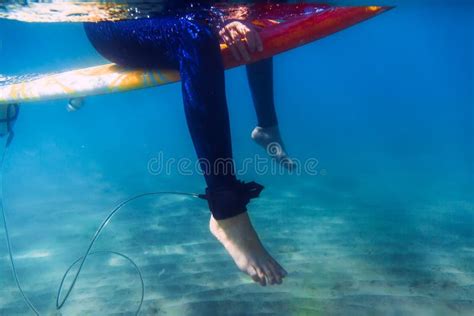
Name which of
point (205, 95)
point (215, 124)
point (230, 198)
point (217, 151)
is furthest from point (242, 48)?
point (230, 198)

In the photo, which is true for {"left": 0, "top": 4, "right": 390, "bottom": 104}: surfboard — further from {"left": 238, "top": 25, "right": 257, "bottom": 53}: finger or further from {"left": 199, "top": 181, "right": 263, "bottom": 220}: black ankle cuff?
{"left": 199, "top": 181, "right": 263, "bottom": 220}: black ankle cuff

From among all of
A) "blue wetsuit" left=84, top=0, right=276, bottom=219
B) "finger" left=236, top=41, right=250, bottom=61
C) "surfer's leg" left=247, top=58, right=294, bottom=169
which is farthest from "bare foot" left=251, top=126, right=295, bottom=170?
"blue wetsuit" left=84, top=0, right=276, bottom=219

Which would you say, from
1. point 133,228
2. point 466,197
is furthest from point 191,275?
point 466,197

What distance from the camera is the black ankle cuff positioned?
2.02m

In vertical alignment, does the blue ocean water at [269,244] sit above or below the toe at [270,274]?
below

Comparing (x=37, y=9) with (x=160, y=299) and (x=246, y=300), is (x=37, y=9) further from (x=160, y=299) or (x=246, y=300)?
(x=246, y=300)

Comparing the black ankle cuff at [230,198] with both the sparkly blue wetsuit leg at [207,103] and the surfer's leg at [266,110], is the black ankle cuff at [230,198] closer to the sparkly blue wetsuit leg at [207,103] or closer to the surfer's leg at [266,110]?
the sparkly blue wetsuit leg at [207,103]

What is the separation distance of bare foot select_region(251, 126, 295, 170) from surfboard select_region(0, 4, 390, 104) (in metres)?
1.03

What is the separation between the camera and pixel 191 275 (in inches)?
155

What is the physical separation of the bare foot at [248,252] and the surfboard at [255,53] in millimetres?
1422

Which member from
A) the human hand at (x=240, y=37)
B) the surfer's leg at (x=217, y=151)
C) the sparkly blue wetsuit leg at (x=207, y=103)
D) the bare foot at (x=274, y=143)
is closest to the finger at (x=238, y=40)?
the human hand at (x=240, y=37)

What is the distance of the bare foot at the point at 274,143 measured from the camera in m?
3.82

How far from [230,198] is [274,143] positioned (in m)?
1.94

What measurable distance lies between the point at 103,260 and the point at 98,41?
2835mm
